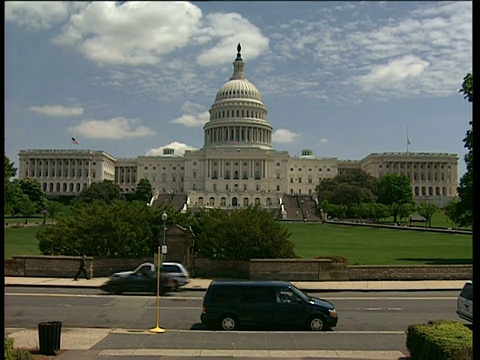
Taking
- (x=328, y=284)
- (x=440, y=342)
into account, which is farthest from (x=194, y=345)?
(x=328, y=284)

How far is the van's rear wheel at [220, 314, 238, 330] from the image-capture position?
1709 centimetres

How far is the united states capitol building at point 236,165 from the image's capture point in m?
167

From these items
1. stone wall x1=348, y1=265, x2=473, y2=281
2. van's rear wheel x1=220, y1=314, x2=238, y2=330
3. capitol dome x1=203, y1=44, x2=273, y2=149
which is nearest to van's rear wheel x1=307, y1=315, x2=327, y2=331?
van's rear wheel x1=220, y1=314, x2=238, y2=330

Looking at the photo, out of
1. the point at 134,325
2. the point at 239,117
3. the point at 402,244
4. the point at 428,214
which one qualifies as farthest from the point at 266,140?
the point at 134,325

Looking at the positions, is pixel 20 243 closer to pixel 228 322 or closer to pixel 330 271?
pixel 330 271

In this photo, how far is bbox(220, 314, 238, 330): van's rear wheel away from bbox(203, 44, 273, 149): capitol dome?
508 feet

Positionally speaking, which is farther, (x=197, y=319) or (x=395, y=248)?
(x=395, y=248)

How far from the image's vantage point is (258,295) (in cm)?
1730

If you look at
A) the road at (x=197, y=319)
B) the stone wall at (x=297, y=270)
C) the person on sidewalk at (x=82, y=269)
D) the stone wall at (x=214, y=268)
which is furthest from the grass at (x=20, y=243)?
the stone wall at (x=297, y=270)

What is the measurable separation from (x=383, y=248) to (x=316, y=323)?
109 feet

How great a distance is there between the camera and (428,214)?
8206 cm

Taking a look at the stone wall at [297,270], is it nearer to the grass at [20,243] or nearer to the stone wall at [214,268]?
the stone wall at [214,268]

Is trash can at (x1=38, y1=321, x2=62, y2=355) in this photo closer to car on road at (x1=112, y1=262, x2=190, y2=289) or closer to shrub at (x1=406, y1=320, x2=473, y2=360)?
shrub at (x1=406, y1=320, x2=473, y2=360)

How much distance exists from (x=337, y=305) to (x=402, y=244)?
32930 mm
